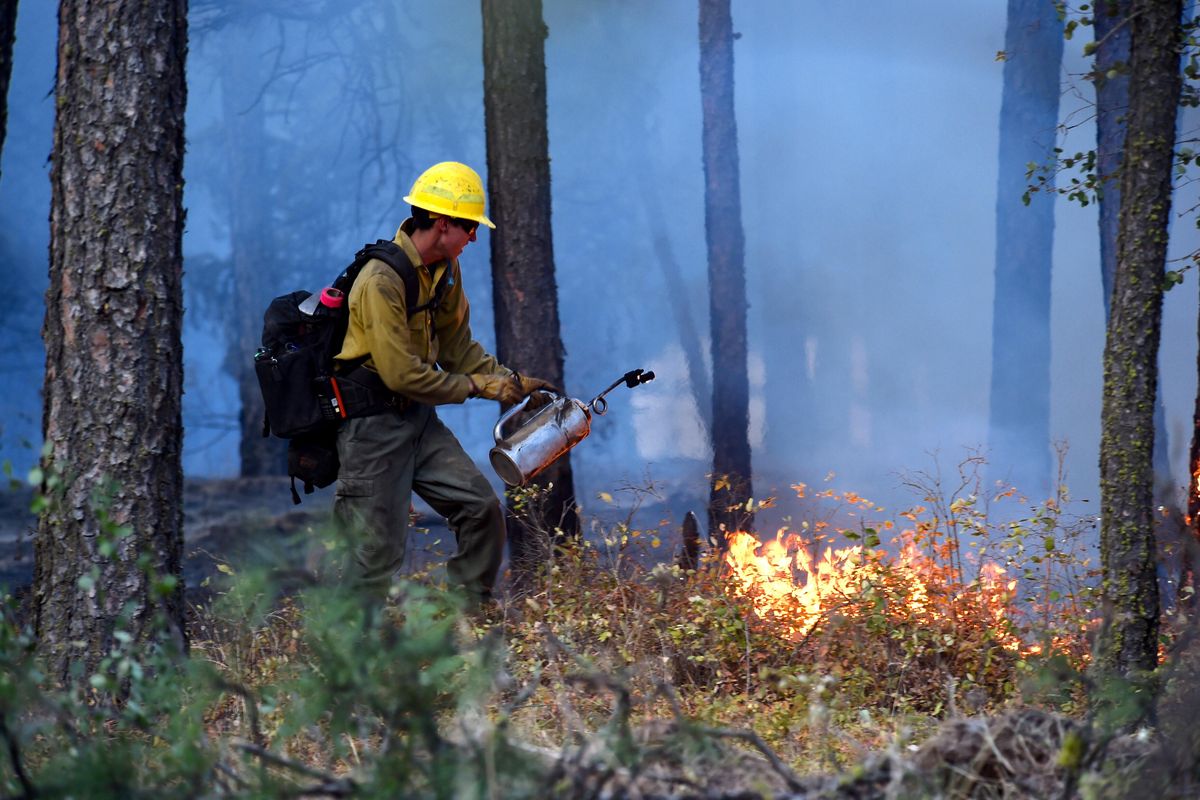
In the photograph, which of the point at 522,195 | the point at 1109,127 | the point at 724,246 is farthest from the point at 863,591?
the point at 724,246

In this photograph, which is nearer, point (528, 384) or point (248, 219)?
point (528, 384)

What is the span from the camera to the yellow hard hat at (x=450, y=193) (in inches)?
193

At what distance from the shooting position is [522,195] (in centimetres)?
718

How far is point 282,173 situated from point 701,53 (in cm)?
466

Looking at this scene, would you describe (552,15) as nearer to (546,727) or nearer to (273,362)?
(273,362)

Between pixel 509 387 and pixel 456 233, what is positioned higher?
pixel 456 233

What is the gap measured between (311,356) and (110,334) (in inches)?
31.6

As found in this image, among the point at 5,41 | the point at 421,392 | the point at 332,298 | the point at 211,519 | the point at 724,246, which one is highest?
the point at 5,41

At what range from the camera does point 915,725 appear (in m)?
4.20

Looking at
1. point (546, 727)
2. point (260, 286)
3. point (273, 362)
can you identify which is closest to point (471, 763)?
point (546, 727)

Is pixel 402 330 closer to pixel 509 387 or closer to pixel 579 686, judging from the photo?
pixel 509 387

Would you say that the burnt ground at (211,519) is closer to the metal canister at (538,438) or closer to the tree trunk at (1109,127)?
the metal canister at (538,438)

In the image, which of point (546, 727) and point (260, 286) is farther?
point (260, 286)

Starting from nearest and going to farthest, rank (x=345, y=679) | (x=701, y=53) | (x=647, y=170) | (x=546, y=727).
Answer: (x=345, y=679), (x=546, y=727), (x=701, y=53), (x=647, y=170)
